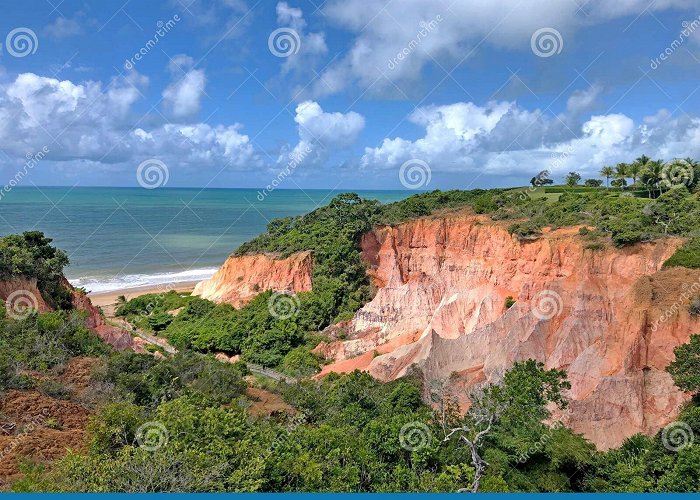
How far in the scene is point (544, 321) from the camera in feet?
69.8

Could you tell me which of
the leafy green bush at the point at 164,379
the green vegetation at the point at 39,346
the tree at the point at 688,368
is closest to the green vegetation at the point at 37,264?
the green vegetation at the point at 39,346

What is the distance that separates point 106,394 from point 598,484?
1254 cm

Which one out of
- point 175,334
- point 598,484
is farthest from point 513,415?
point 175,334

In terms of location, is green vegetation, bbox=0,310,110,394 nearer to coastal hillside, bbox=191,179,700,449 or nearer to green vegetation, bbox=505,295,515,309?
coastal hillside, bbox=191,179,700,449

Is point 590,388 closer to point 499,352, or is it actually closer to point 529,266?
point 499,352

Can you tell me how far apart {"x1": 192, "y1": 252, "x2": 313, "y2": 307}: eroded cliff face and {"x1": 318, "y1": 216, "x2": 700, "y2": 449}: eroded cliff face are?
5132 millimetres

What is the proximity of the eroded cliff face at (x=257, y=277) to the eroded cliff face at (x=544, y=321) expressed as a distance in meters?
5.13

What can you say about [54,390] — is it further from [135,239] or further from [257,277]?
[135,239]

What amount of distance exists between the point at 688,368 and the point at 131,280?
155 ft

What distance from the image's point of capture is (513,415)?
516 inches

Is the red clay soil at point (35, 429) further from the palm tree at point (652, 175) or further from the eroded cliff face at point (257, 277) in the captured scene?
the palm tree at point (652, 175)

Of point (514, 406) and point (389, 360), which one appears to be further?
point (389, 360)

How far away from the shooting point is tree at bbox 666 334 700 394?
14.9 meters

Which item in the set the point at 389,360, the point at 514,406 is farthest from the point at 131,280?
the point at 514,406
